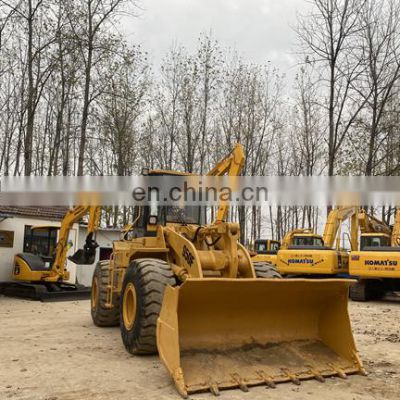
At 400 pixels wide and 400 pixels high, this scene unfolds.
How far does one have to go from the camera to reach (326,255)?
55.3ft

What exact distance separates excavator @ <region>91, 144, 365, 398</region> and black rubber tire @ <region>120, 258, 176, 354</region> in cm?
1

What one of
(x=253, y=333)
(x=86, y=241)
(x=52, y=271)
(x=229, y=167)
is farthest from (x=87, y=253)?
(x=253, y=333)

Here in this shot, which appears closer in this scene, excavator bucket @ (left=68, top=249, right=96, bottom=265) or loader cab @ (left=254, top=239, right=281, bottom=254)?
excavator bucket @ (left=68, top=249, right=96, bottom=265)

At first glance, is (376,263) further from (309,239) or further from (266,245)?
(266,245)

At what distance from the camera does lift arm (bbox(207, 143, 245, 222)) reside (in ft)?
25.5

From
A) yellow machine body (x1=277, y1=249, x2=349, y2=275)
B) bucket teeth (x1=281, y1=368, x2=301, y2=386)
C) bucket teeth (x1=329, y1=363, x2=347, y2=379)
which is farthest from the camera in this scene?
yellow machine body (x1=277, y1=249, x2=349, y2=275)

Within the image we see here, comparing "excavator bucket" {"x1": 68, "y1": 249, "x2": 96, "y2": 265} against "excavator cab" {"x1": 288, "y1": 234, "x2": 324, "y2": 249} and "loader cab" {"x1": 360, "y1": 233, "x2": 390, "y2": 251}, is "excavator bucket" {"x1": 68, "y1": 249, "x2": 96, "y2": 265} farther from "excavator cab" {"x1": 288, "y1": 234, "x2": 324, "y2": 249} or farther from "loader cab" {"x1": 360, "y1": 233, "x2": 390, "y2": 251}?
"excavator cab" {"x1": 288, "y1": 234, "x2": 324, "y2": 249}

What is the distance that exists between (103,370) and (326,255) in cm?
1198

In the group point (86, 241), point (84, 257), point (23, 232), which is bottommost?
point (84, 257)

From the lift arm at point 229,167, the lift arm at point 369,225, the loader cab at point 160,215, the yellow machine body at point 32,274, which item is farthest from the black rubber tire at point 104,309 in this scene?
the lift arm at point 369,225

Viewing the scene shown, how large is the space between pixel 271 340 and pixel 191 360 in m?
1.20

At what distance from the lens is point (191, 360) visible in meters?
5.70

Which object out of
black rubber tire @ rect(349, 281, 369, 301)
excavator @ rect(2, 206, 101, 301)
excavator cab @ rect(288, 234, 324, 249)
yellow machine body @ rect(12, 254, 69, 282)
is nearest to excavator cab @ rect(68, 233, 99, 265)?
excavator @ rect(2, 206, 101, 301)

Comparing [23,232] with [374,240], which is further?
[374,240]
